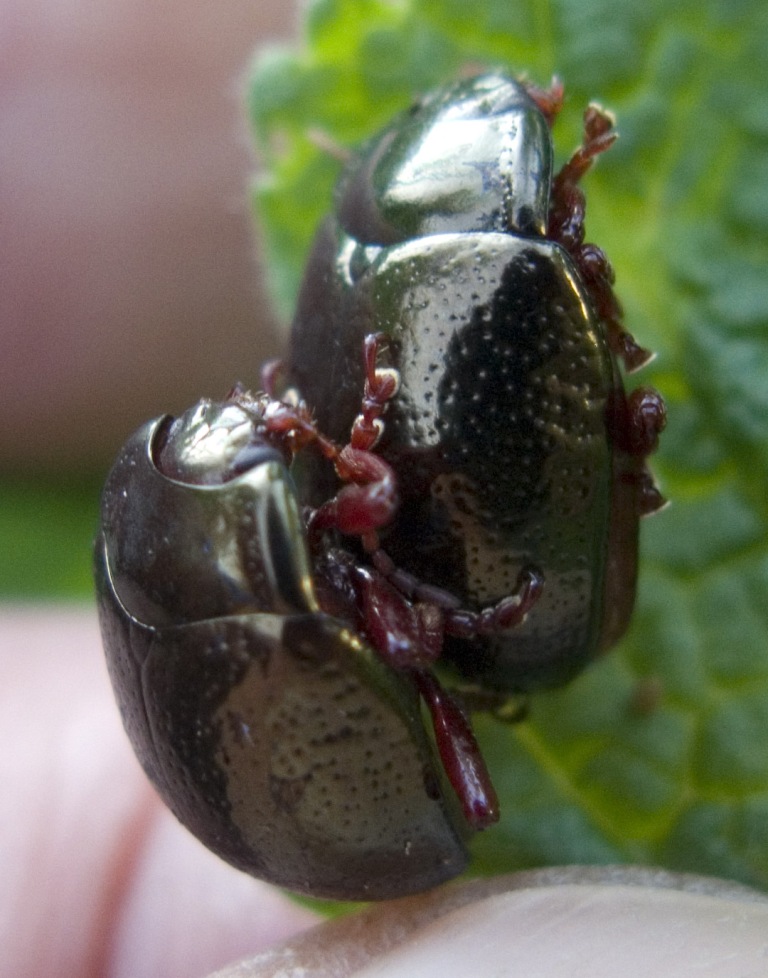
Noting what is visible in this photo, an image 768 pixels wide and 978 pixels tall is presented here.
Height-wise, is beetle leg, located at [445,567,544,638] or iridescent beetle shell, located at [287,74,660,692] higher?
iridescent beetle shell, located at [287,74,660,692]

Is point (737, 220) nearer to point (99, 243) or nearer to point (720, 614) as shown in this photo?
point (720, 614)

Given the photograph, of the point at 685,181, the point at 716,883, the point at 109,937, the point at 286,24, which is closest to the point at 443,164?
the point at 685,181

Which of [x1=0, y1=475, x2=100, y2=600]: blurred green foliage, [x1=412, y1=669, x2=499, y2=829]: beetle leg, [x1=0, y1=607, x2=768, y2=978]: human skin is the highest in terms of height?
[x1=412, y1=669, x2=499, y2=829]: beetle leg

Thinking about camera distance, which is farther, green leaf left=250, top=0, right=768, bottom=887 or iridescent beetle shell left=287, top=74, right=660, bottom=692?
green leaf left=250, top=0, right=768, bottom=887

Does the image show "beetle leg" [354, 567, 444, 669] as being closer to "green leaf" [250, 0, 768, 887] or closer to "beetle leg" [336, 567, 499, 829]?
"beetle leg" [336, 567, 499, 829]

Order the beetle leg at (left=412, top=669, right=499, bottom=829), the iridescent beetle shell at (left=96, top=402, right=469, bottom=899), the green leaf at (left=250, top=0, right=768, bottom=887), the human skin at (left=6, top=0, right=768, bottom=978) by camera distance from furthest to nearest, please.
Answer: the human skin at (left=6, top=0, right=768, bottom=978) → the green leaf at (left=250, top=0, right=768, bottom=887) → the beetle leg at (left=412, top=669, right=499, bottom=829) → the iridescent beetle shell at (left=96, top=402, right=469, bottom=899)

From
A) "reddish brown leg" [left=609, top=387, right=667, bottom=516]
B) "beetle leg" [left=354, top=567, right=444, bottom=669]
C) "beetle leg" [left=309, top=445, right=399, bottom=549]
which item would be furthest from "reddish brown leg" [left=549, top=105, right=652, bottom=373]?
"beetle leg" [left=354, top=567, right=444, bottom=669]
